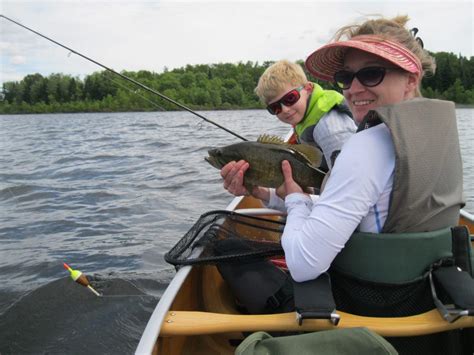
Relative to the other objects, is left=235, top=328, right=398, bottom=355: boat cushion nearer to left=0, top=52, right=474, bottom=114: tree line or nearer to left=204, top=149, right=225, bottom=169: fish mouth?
left=204, top=149, right=225, bottom=169: fish mouth

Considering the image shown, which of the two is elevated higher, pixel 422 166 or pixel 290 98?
pixel 290 98

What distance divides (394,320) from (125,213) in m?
8.39

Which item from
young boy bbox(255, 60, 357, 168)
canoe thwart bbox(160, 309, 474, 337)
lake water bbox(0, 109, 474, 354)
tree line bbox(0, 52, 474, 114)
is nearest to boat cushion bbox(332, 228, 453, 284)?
canoe thwart bbox(160, 309, 474, 337)

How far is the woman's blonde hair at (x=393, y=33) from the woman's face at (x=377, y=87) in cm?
11

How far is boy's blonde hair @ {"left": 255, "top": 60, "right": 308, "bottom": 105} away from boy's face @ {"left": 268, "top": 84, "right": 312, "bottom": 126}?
0.03m

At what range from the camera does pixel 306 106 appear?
4301 mm

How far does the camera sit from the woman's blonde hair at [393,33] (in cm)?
222

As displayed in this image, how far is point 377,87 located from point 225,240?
4.70 ft

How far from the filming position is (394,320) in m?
2.02

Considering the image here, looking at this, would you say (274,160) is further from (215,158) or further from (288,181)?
(215,158)

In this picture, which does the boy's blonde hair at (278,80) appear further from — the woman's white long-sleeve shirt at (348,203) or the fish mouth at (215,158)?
the woman's white long-sleeve shirt at (348,203)

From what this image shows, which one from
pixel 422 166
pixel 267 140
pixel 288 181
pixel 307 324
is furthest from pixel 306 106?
Result: pixel 307 324

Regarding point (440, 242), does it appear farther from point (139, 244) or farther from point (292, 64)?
point (139, 244)

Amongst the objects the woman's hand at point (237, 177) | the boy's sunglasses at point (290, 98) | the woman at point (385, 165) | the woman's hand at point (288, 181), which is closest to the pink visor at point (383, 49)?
the woman at point (385, 165)
